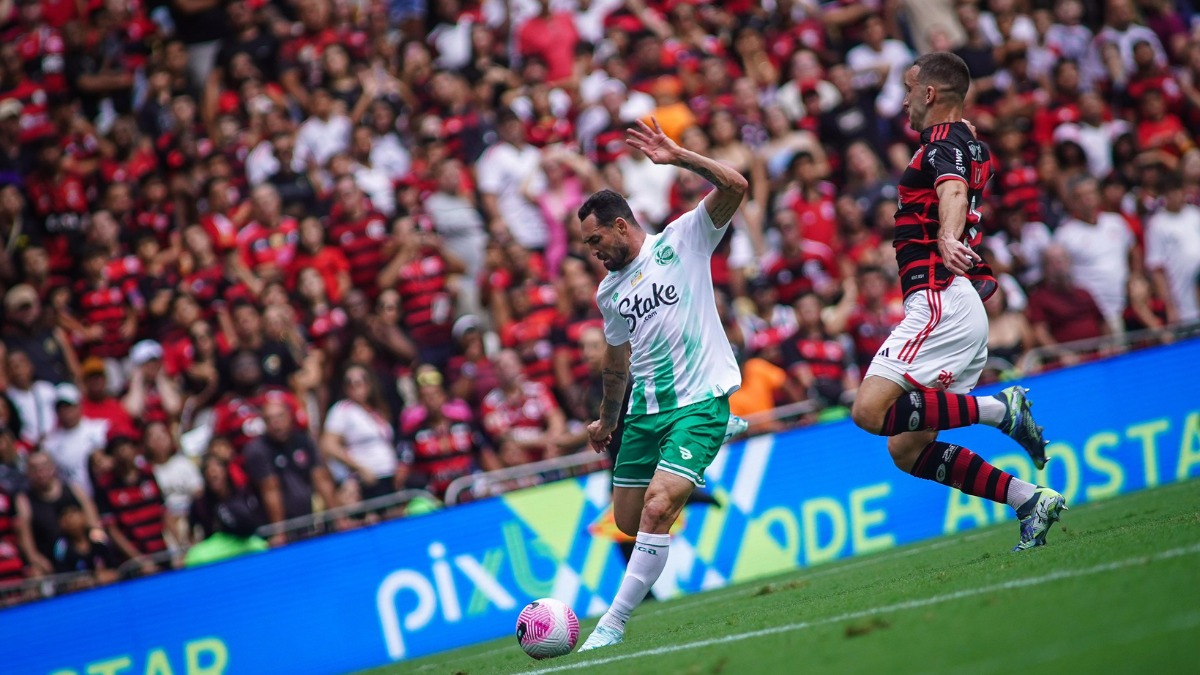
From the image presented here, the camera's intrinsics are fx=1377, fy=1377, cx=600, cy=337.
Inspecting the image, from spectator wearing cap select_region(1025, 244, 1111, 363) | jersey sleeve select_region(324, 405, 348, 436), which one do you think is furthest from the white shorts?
jersey sleeve select_region(324, 405, 348, 436)

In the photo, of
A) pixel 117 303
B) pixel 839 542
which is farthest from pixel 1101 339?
pixel 117 303

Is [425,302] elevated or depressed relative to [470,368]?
elevated

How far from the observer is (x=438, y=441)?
14.0 meters

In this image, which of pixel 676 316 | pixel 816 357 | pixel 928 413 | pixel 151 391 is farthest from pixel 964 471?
pixel 151 391

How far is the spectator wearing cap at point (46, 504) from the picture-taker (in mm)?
13797

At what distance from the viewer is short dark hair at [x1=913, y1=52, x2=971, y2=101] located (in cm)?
811

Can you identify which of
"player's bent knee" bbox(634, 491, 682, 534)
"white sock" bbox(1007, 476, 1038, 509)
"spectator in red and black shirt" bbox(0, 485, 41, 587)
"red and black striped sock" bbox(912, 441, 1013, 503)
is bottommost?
"spectator in red and black shirt" bbox(0, 485, 41, 587)

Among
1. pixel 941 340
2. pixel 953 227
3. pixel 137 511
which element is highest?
pixel 953 227

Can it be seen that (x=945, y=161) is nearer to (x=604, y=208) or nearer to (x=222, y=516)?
(x=604, y=208)

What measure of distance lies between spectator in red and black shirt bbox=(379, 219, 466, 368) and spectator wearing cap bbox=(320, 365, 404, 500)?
109 cm

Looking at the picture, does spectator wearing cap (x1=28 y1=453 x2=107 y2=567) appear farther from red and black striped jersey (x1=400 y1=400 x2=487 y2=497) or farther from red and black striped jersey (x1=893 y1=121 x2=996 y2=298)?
red and black striped jersey (x1=893 y1=121 x2=996 y2=298)

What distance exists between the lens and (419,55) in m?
18.1

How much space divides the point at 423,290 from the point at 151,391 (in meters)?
3.23

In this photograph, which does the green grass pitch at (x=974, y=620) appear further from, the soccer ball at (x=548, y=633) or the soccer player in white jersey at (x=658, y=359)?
the soccer player in white jersey at (x=658, y=359)
